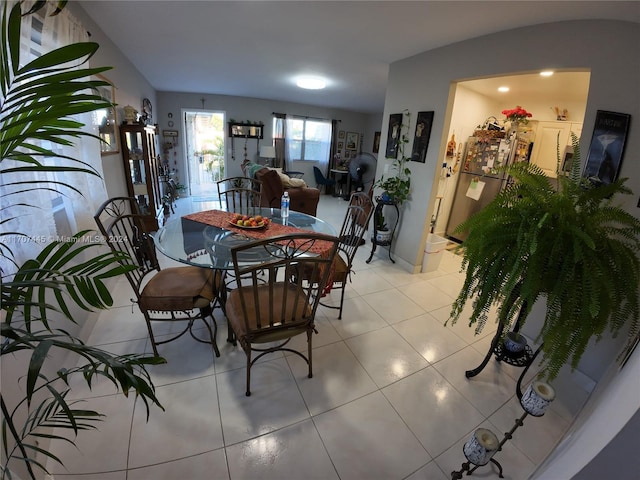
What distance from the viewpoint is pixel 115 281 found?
103 inches

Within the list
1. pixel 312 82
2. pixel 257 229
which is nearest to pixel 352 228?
pixel 257 229

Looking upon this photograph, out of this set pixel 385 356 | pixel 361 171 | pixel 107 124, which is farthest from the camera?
pixel 361 171

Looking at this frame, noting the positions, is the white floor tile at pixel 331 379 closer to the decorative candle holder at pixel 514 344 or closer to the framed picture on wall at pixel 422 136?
the decorative candle holder at pixel 514 344

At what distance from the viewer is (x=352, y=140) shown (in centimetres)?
796

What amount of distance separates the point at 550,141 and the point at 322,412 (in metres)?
4.29

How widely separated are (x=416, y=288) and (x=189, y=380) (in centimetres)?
218

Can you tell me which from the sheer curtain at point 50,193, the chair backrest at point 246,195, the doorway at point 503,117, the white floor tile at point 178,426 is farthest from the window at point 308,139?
the white floor tile at point 178,426

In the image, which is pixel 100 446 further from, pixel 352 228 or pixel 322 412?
pixel 352 228

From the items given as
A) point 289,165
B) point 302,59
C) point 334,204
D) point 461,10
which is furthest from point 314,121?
point 461,10

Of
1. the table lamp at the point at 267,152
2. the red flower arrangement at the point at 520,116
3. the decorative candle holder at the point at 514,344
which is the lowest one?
the decorative candle holder at the point at 514,344

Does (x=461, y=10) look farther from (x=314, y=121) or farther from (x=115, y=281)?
(x=314, y=121)

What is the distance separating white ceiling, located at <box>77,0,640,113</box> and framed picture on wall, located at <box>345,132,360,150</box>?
13.5ft

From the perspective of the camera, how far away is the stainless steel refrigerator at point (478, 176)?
349 centimetres

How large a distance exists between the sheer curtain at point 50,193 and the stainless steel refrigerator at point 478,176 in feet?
11.7
